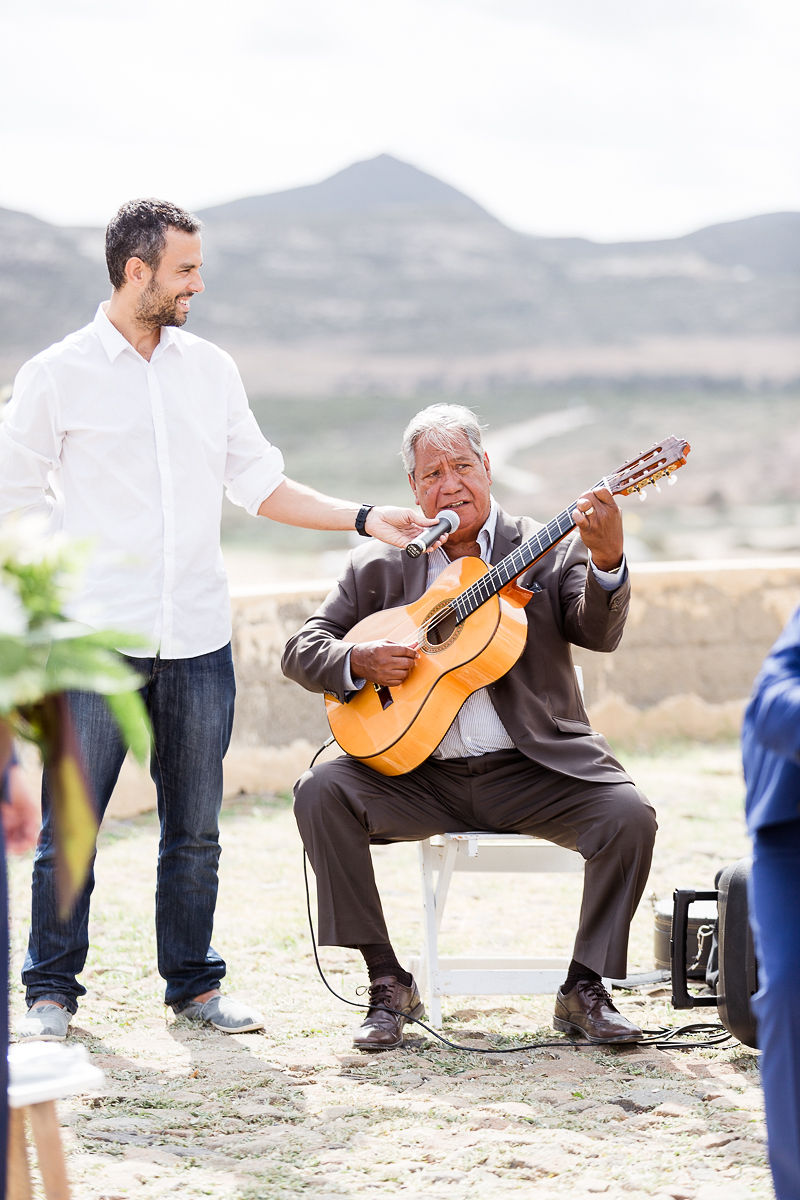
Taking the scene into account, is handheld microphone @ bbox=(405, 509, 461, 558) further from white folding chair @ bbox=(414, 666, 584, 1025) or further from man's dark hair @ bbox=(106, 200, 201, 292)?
man's dark hair @ bbox=(106, 200, 201, 292)

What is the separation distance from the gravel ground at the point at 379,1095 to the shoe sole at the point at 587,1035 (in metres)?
0.03

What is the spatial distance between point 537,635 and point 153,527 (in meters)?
1.14

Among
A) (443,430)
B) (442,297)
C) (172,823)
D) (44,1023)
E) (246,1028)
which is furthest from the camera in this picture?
(442,297)

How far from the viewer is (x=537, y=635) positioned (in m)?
4.01

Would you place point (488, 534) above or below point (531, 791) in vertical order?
above

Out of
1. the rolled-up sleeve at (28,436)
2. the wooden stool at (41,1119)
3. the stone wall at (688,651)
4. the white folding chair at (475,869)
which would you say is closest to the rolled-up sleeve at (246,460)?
the rolled-up sleeve at (28,436)

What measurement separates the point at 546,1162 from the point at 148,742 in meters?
1.51

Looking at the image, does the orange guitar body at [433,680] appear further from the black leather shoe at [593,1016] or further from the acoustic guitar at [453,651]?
the black leather shoe at [593,1016]

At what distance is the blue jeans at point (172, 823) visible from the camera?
374cm

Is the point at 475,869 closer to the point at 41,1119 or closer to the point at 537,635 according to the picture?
the point at 537,635

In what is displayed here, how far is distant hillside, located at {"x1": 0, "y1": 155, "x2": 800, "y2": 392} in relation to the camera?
44656 mm

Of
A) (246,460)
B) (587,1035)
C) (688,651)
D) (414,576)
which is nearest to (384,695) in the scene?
(414,576)

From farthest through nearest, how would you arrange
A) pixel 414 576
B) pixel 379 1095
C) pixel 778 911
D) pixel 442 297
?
pixel 442 297 → pixel 414 576 → pixel 379 1095 → pixel 778 911

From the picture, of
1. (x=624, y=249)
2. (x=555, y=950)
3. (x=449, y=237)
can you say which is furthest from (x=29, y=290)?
(x=555, y=950)
